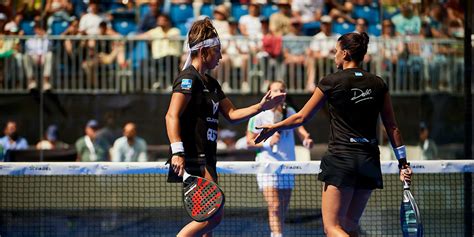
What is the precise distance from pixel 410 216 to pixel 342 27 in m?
8.28

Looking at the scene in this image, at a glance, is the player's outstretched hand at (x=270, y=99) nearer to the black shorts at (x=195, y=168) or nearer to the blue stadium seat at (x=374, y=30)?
the black shorts at (x=195, y=168)

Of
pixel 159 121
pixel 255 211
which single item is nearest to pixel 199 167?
pixel 255 211

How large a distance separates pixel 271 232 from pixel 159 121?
4956 millimetres

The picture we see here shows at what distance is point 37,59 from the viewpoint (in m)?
13.6

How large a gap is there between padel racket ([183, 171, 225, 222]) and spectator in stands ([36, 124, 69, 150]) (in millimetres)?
7332

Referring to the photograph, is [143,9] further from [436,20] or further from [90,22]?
[436,20]

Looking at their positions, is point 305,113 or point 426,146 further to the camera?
point 426,146

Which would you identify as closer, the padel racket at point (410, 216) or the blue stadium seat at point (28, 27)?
the padel racket at point (410, 216)

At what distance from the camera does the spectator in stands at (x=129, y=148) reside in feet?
43.1

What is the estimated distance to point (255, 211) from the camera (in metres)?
10.2

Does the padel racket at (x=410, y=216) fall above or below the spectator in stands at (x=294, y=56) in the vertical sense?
below

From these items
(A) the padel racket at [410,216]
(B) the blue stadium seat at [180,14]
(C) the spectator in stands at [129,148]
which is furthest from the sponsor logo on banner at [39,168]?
(B) the blue stadium seat at [180,14]

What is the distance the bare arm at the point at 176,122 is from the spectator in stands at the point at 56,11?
332 inches

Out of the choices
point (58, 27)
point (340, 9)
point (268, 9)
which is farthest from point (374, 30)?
point (58, 27)
